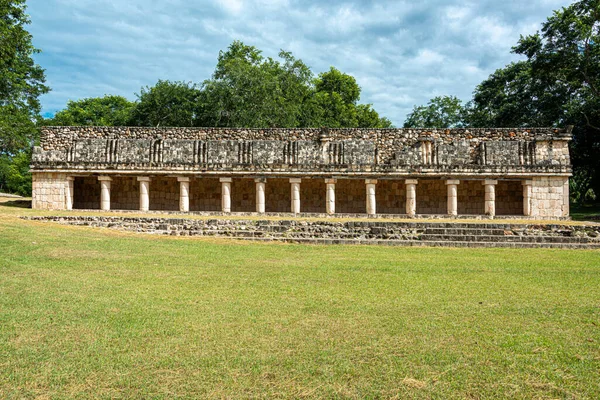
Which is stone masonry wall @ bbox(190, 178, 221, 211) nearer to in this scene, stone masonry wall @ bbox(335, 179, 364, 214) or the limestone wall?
stone masonry wall @ bbox(335, 179, 364, 214)

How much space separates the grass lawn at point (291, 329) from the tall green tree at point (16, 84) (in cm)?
1692

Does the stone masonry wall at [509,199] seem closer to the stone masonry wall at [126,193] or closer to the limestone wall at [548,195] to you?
the limestone wall at [548,195]

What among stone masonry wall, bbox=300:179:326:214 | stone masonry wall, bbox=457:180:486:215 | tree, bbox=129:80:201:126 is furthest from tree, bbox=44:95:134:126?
stone masonry wall, bbox=457:180:486:215

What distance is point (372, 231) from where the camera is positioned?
45.2 ft

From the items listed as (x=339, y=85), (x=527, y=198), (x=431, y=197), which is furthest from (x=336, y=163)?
(x=339, y=85)

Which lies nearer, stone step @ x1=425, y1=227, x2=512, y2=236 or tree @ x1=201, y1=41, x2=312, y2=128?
stone step @ x1=425, y1=227, x2=512, y2=236

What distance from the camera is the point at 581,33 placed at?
22.7 metres

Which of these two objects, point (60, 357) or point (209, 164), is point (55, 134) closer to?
point (209, 164)

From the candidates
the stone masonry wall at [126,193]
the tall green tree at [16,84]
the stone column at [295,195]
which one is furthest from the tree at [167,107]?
the stone column at [295,195]

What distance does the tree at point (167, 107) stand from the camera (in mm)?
33875

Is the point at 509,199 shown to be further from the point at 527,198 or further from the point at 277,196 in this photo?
the point at 277,196

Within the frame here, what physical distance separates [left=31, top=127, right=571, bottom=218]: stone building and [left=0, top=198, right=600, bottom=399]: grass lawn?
10563mm

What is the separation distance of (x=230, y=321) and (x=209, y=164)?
49.4 feet

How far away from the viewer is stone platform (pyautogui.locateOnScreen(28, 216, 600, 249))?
41.5 ft
